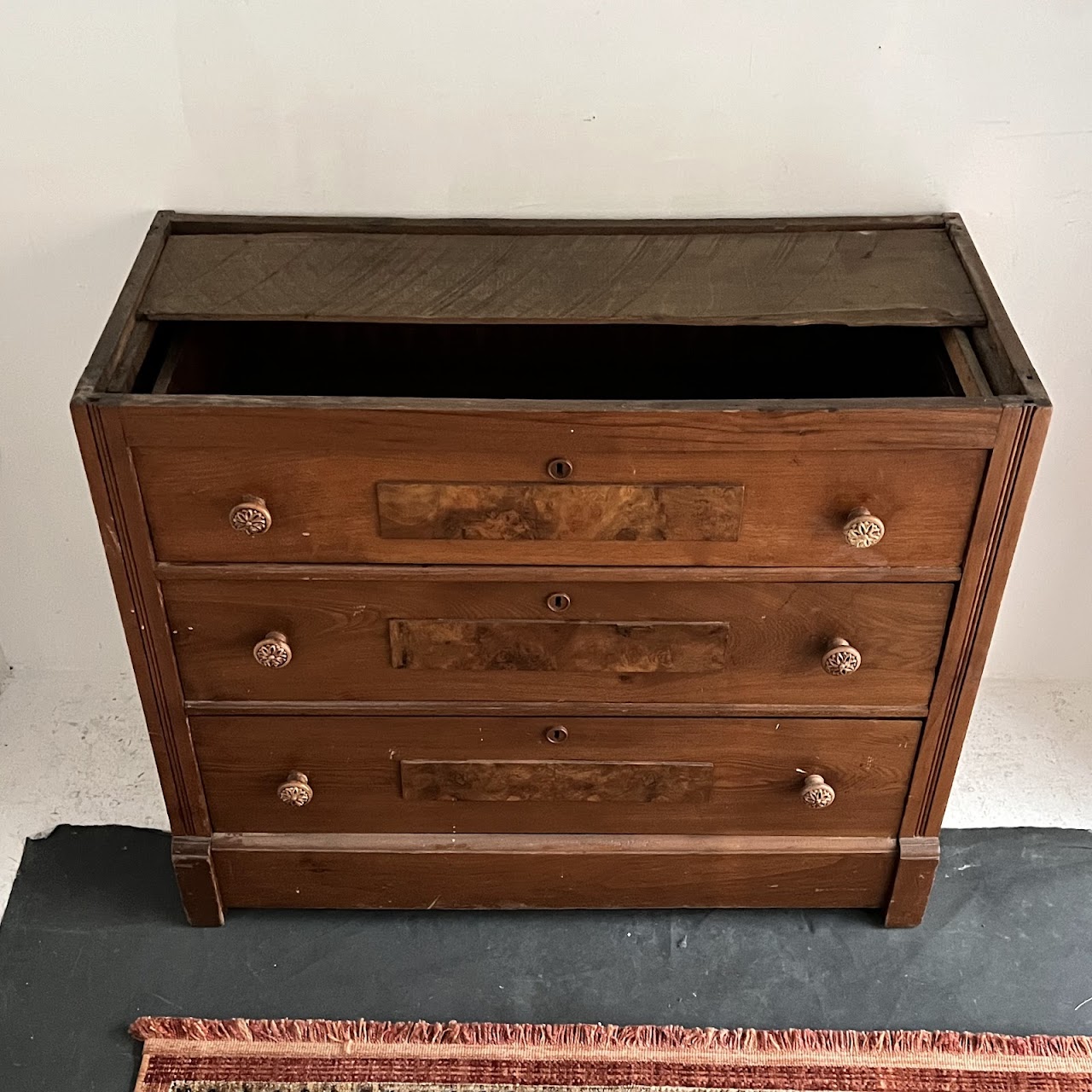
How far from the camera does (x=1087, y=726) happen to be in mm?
1993

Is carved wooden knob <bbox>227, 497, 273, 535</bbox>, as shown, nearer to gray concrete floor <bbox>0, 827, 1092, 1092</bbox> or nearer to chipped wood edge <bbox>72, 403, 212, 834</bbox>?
chipped wood edge <bbox>72, 403, 212, 834</bbox>

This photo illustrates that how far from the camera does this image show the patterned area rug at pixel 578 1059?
156cm

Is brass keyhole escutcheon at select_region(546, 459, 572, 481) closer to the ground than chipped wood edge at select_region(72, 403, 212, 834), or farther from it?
farther from it

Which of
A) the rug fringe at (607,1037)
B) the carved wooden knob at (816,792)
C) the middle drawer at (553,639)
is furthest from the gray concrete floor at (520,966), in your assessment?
the middle drawer at (553,639)

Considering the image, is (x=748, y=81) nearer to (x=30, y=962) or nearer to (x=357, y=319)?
(x=357, y=319)

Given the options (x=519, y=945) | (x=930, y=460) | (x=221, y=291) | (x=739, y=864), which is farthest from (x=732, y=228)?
(x=519, y=945)

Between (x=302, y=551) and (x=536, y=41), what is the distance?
625mm

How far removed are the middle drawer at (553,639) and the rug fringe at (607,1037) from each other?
0.43 meters

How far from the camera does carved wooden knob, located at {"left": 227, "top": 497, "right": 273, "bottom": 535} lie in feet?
4.28

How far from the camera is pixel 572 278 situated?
4.77 ft

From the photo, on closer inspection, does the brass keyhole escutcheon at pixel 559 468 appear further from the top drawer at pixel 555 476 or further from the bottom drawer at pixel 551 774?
the bottom drawer at pixel 551 774

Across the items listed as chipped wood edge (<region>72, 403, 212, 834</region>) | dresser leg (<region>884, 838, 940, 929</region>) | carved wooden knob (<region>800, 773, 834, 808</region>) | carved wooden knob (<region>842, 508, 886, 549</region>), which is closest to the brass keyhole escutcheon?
carved wooden knob (<region>842, 508, 886, 549</region>)

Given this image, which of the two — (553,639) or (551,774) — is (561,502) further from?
(551,774)

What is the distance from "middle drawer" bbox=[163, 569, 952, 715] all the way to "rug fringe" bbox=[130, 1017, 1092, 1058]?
432mm
